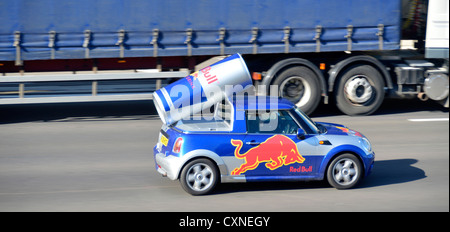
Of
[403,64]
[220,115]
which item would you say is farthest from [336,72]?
[220,115]

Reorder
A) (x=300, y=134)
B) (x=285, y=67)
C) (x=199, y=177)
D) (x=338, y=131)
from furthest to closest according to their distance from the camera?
(x=285, y=67) → (x=338, y=131) → (x=300, y=134) → (x=199, y=177)

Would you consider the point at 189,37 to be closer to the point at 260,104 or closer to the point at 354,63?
the point at 354,63

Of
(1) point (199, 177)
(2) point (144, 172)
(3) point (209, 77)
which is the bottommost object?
(2) point (144, 172)

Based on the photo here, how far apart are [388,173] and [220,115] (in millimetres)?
2803

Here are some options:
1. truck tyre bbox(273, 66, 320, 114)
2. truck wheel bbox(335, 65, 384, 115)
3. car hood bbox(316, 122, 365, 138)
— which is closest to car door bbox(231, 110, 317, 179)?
car hood bbox(316, 122, 365, 138)

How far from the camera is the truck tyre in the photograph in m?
13.6

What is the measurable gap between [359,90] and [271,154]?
688 cm

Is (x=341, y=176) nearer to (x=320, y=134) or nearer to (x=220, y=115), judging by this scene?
(x=320, y=134)

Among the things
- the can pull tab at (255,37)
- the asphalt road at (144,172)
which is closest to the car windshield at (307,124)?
the asphalt road at (144,172)

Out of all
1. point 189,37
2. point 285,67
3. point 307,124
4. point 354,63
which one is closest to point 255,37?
point 285,67

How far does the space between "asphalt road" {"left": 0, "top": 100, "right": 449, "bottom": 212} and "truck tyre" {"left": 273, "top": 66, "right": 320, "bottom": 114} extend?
20.1 inches

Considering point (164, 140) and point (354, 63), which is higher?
point (354, 63)

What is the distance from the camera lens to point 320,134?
792 centimetres

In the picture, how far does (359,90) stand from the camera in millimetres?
13906
